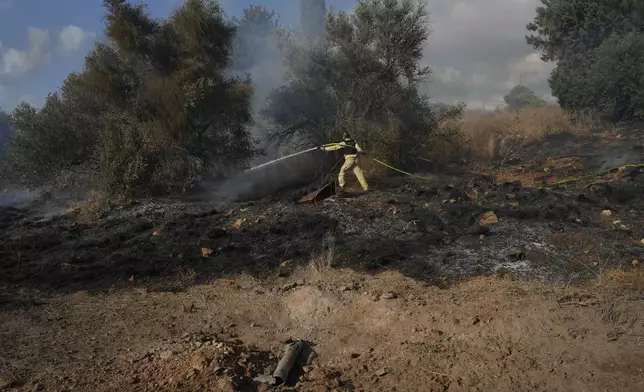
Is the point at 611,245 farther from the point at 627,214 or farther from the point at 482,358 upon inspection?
the point at 482,358

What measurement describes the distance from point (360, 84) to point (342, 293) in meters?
8.07

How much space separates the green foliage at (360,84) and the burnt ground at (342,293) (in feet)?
11.2

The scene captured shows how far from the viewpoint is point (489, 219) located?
718cm

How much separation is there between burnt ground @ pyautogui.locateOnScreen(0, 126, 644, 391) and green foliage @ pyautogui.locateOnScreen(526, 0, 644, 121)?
10.2m

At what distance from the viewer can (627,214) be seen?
7414 mm

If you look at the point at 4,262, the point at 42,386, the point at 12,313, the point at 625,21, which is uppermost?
the point at 625,21

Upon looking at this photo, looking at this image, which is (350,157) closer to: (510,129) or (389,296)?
(389,296)

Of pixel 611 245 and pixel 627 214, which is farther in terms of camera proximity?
pixel 627 214

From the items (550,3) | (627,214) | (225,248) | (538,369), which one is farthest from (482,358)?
(550,3)

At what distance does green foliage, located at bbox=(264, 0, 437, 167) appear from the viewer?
476 inches

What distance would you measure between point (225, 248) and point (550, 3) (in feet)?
64.5

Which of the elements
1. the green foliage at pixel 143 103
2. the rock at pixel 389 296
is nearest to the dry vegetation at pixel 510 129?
the green foliage at pixel 143 103

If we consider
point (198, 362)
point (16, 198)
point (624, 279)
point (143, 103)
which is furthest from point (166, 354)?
point (16, 198)

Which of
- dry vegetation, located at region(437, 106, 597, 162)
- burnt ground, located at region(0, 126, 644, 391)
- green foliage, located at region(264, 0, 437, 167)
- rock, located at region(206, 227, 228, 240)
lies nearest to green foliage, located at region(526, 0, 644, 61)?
dry vegetation, located at region(437, 106, 597, 162)
